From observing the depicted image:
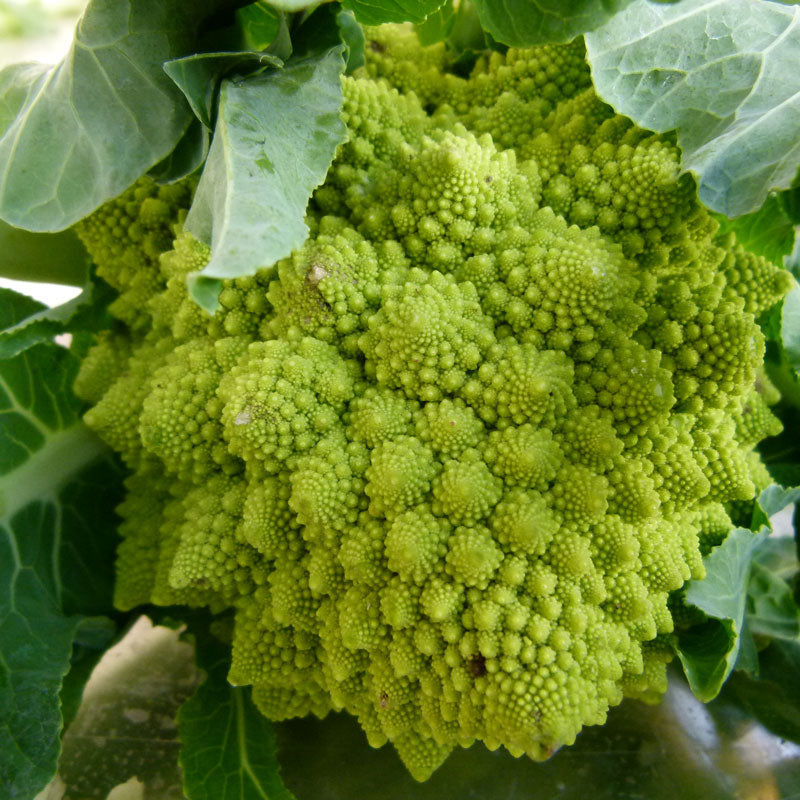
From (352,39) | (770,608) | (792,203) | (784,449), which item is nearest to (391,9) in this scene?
(352,39)

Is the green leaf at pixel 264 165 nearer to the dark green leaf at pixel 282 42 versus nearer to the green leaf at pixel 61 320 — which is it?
the dark green leaf at pixel 282 42

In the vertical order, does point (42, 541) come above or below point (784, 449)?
below

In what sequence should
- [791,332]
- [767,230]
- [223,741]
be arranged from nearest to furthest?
[767,230], [791,332], [223,741]

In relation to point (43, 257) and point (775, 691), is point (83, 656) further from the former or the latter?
point (775, 691)

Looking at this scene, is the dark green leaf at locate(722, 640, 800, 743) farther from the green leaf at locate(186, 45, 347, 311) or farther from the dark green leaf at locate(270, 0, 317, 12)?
the dark green leaf at locate(270, 0, 317, 12)

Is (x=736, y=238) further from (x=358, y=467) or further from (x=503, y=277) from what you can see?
(x=358, y=467)

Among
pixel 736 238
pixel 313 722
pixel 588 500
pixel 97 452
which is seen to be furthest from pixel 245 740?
pixel 736 238
